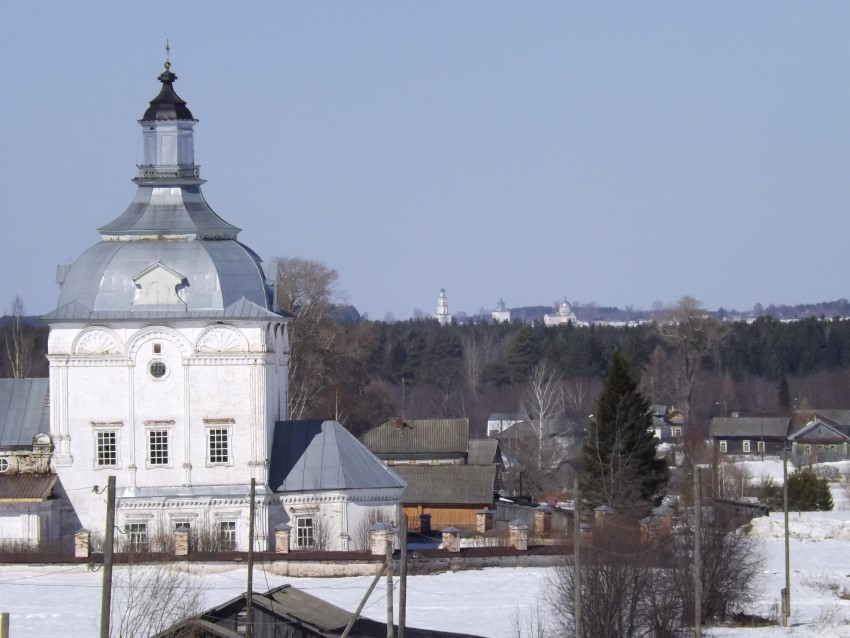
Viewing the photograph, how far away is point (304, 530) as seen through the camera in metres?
34.7

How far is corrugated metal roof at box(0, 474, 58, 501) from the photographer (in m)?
34.0

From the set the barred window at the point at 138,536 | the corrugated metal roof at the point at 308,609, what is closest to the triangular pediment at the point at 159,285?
the barred window at the point at 138,536

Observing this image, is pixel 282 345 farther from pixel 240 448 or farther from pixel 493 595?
pixel 493 595

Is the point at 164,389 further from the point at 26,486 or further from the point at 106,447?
the point at 26,486

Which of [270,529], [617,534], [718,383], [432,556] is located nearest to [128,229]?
[270,529]

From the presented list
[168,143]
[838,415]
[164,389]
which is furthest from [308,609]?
[838,415]

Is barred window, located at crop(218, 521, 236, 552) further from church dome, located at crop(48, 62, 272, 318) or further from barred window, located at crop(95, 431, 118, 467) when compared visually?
church dome, located at crop(48, 62, 272, 318)

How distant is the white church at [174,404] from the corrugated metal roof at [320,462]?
62 mm

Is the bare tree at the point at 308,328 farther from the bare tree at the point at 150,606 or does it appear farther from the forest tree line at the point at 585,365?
the bare tree at the point at 150,606

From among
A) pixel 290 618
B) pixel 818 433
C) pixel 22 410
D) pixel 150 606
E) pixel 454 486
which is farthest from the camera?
pixel 818 433

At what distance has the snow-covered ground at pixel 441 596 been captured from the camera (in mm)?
27750

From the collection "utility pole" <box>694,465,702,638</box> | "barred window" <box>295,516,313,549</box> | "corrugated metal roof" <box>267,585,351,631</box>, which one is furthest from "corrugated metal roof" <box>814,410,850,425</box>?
"corrugated metal roof" <box>267,585,351,631</box>

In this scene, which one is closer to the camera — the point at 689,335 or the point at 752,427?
the point at 752,427

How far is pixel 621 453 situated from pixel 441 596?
8.83 meters
